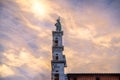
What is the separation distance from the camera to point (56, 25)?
53.3 m

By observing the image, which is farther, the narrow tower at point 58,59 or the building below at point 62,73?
the building below at point 62,73

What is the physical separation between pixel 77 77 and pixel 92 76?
134 inches

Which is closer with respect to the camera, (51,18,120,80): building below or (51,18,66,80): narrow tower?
(51,18,66,80): narrow tower

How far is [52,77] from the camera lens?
4731 cm

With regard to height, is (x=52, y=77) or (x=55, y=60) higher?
(x=55, y=60)

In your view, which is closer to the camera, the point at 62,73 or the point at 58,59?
the point at 62,73

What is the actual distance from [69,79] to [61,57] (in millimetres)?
5294

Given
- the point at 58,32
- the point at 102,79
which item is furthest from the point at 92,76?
the point at 58,32

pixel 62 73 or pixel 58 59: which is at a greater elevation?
pixel 58 59

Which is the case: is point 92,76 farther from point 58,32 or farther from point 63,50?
point 58,32

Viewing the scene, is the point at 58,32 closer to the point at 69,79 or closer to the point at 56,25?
the point at 56,25

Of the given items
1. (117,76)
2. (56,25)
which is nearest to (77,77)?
(117,76)

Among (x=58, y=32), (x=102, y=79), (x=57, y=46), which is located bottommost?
(x=102, y=79)

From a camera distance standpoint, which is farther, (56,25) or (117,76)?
(56,25)
